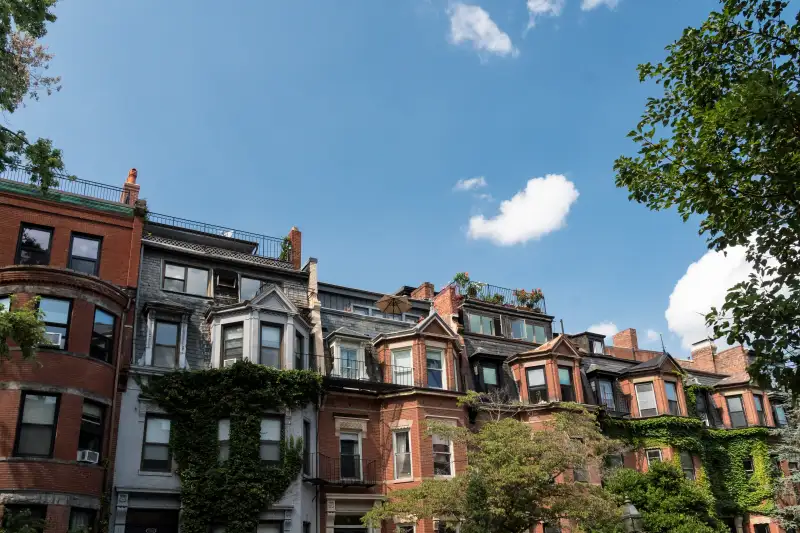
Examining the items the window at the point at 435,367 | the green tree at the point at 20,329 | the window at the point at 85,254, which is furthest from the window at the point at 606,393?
the green tree at the point at 20,329

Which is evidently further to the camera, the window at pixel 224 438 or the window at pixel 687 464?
the window at pixel 687 464

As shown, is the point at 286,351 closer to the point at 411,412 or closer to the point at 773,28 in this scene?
the point at 411,412

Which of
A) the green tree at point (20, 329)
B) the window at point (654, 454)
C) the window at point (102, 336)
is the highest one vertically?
the window at point (102, 336)

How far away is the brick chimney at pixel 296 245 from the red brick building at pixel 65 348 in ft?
23.6

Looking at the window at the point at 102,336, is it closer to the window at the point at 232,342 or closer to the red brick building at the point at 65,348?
the red brick building at the point at 65,348

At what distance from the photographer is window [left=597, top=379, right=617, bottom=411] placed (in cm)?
→ 3622

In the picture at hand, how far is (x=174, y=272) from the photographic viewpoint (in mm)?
27922

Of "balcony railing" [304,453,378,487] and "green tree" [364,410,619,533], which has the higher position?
"balcony railing" [304,453,378,487]

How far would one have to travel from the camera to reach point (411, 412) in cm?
2898

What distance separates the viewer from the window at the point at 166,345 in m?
25.6

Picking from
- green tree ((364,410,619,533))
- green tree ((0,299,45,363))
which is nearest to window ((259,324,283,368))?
green tree ((364,410,619,533))

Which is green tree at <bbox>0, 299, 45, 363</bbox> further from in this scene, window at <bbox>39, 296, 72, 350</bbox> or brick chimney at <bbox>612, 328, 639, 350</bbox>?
brick chimney at <bbox>612, 328, 639, 350</bbox>

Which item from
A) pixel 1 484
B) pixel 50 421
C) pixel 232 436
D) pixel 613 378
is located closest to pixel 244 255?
pixel 232 436

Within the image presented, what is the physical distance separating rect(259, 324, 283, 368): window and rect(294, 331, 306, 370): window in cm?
82
